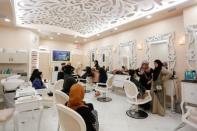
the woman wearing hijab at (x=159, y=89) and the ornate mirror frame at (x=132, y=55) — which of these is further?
the ornate mirror frame at (x=132, y=55)

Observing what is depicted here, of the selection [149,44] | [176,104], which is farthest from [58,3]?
[176,104]

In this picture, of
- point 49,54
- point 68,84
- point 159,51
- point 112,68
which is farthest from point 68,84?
point 49,54

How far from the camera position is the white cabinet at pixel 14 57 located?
5.13 m

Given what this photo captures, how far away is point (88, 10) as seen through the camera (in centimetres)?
427

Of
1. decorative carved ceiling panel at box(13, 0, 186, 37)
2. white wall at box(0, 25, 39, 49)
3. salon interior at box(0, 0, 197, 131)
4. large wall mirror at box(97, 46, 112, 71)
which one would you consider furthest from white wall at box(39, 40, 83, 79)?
decorative carved ceiling panel at box(13, 0, 186, 37)

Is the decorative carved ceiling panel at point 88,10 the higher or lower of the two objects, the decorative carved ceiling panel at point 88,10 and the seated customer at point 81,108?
the higher

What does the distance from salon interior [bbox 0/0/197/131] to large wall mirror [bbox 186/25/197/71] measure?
0.02 m

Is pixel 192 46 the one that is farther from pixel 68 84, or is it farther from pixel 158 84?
pixel 68 84

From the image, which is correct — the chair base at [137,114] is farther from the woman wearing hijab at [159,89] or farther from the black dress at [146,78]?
the black dress at [146,78]

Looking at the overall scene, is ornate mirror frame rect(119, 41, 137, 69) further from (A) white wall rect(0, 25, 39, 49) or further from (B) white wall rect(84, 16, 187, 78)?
(A) white wall rect(0, 25, 39, 49)

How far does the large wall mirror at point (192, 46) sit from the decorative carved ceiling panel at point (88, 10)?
77 cm

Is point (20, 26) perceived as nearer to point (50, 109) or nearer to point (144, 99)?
point (50, 109)

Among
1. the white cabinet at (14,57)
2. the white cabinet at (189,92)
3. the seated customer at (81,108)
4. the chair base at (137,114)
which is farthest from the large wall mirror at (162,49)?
the white cabinet at (14,57)

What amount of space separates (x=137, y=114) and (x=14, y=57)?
468 centimetres
